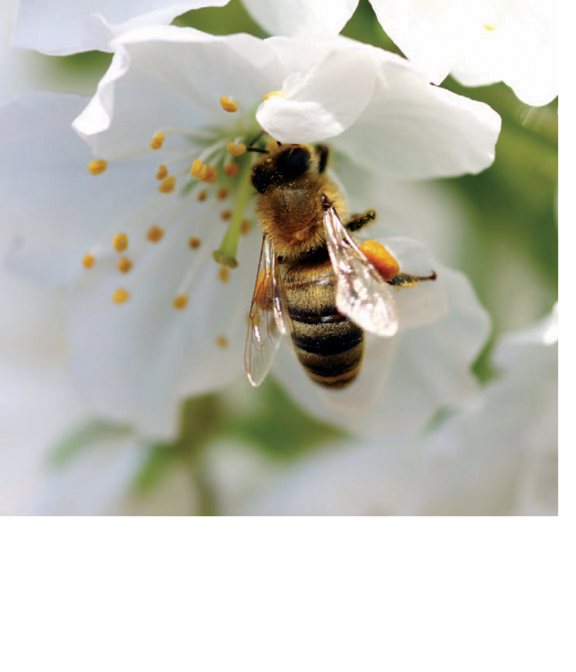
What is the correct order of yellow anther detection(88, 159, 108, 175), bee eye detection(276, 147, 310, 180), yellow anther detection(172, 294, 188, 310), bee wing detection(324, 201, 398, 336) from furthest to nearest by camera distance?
yellow anther detection(172, 294, 188, 310)
yellow anther detection(88, 159, 108, 175)
bee eye detection(276, 147, 310, 180)
bee wing detection(324, 201, 398, 336)

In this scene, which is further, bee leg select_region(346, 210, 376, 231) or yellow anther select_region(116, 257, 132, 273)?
yellow anther select_region(116, 257, 132, 273)

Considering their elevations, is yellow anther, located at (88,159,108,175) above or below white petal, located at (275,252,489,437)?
above

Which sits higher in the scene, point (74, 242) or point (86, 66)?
point (86, 66)

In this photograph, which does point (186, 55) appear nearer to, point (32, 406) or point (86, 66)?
point (86, 66)

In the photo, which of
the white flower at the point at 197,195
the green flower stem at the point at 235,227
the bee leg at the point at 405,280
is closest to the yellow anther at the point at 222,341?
the white flower at the point at 197,195

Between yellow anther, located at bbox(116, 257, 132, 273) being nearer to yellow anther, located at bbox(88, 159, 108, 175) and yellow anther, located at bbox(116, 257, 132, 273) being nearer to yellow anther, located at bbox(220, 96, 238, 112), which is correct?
yellow anther, located at bbox(88, 159, 108, 175)

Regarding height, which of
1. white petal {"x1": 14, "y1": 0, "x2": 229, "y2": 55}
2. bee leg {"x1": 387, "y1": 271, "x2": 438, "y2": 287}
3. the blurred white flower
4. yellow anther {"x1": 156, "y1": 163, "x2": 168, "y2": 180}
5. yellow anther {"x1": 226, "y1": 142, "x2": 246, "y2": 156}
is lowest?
the blurred white flower

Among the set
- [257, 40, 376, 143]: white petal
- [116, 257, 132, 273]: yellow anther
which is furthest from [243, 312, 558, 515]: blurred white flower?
[257, 40, 376, 143]: white petal
